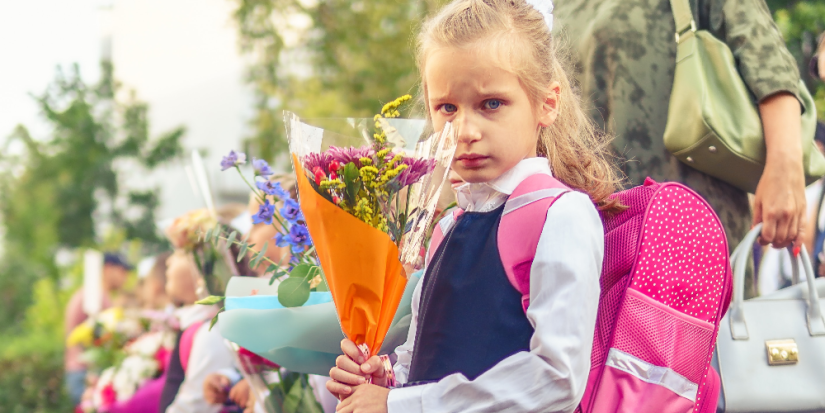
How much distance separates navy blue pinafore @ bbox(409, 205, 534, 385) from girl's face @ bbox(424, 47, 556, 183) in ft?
0.37

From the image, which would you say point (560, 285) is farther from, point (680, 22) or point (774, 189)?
point (680, 22)

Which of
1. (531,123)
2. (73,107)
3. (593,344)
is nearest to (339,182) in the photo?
(531,123)

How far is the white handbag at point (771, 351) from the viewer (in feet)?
6.37

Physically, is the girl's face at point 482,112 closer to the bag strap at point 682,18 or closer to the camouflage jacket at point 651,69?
the camouflage jacket at point 651,69

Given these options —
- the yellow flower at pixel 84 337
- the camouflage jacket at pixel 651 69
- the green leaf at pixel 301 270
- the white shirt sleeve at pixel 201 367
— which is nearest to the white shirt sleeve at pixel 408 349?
the green leaf at pixel 301 270

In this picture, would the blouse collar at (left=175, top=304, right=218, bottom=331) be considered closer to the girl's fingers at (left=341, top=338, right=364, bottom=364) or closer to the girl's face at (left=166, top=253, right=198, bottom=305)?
the girl's face at (left=166, top=253, right=198, bottom=305)

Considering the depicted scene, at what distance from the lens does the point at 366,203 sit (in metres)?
1.59

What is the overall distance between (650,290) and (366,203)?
23.7 inches

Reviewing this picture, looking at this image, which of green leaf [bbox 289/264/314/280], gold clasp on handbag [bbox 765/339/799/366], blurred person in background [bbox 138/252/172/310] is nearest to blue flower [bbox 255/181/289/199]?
green leaf [bbox 289/264/314/280]

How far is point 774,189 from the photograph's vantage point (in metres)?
2.09

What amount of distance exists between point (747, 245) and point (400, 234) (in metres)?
1.02

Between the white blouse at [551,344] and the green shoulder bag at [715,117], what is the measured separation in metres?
0.72

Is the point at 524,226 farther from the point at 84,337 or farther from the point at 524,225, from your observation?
the point at 84,337

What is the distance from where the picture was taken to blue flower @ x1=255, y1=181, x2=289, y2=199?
2.11 meters
